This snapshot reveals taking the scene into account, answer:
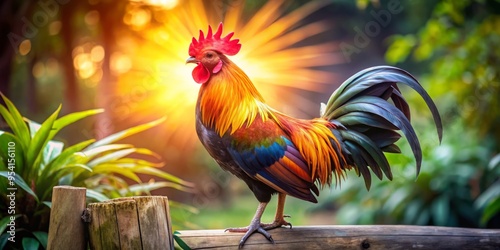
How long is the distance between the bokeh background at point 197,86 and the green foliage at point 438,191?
1 cm

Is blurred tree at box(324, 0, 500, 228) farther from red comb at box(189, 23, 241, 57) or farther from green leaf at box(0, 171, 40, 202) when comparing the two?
green leaf at box(0, 171, 40, 202)

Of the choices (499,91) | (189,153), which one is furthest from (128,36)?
(499,91)

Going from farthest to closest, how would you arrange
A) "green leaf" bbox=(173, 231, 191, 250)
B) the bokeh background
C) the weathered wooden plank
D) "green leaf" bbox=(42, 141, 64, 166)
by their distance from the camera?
the bokeh background < "green leaf" bbox=(42, 141, 64, 166) < "green leaf" bbox=(173, 231, 191, 250) < the weathered wooden plank

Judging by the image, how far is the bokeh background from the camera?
5.27 metres

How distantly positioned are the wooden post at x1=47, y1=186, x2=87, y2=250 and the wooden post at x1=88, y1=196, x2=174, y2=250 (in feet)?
0.25

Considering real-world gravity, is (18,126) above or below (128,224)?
above

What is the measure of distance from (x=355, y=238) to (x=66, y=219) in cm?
125

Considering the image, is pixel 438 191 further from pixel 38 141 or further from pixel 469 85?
pixel 38 141

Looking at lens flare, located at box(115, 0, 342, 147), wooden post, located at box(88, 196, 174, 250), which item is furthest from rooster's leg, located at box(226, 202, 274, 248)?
lens flare, located at box(115, 0, 342, 147)

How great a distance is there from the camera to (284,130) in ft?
7.50

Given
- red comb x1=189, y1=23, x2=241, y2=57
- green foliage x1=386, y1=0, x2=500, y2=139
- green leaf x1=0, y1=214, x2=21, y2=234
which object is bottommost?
green leaf x1=0, y1=214, x2=21, y2=234

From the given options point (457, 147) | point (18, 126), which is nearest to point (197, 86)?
point (18, 126)

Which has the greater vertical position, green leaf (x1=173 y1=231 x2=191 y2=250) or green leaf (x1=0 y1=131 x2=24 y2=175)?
green leaf (x1=0 y1=131 x2=24 y2=175)

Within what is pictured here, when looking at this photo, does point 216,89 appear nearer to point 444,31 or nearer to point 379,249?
point 379,249
